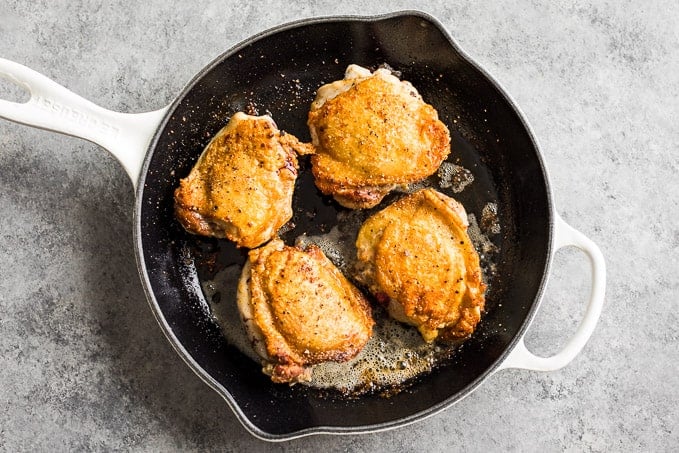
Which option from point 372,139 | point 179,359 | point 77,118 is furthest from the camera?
point 179,359

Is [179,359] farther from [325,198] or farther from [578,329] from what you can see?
[578,329]

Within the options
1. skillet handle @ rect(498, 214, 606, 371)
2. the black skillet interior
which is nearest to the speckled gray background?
the black skillet interior

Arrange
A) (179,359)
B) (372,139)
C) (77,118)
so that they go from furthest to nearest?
(179,359)
(372,139)
(77,118)

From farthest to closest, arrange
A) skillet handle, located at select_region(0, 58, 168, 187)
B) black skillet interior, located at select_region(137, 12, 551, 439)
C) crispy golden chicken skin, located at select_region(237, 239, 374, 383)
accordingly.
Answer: black skillet interior, located at select_region(137, 12, 551, 439)
crispy golden chicken skin, located at select_region(237, 239, 374, 383)
skillet handle, located at select_region(0, 58, 168, 187)

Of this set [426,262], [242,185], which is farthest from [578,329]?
[242,185]

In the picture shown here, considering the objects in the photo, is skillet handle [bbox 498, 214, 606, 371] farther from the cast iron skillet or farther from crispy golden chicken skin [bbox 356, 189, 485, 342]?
crispy golden chicken skin [bbox 356, 189, 485, 342]

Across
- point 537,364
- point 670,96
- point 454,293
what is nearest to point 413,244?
point 454,293

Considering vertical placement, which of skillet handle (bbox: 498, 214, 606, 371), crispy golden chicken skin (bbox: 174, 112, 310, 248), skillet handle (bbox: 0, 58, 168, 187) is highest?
skillet handle (bbox: 0, 58, 168, 187)

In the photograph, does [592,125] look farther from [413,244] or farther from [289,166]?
[289,166]
